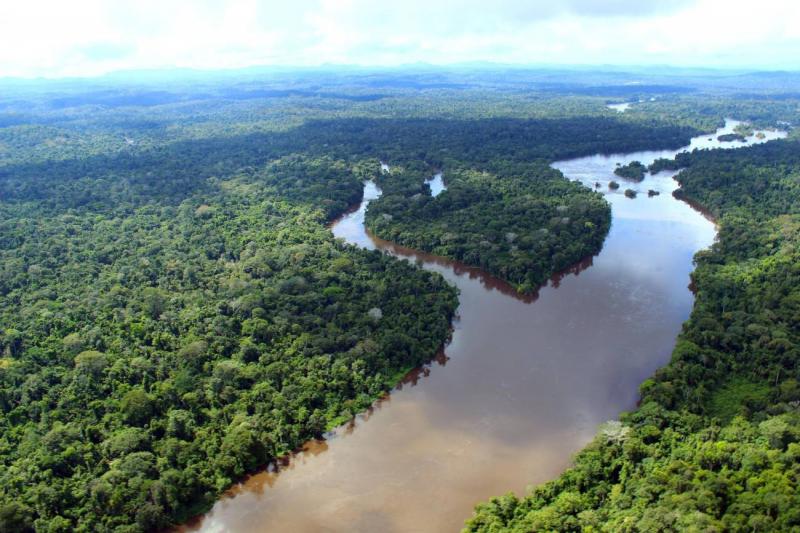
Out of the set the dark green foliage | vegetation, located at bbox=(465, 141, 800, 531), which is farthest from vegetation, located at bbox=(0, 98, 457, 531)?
vegetation, located at bbox=(465, 141, 800, 531)

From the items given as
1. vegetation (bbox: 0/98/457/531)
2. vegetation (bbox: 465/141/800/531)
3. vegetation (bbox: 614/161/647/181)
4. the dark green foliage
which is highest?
vegetation (bbox: 614/161/647/181)

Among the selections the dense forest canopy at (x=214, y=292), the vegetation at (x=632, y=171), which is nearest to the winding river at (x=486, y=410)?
the dense forest canopy at (x=214, y=292)

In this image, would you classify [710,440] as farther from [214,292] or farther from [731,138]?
[731,138]

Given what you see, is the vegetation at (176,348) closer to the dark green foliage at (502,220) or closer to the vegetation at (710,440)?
the dark green foliage at (502,220)

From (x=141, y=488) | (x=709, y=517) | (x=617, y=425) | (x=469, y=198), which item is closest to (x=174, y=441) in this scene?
(x=141, y=488)

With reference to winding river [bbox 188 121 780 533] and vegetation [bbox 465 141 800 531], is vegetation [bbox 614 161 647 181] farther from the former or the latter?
vegetation [bbox 465 141 800 531]

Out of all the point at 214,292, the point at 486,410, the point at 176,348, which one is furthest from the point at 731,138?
the point at 176,348
